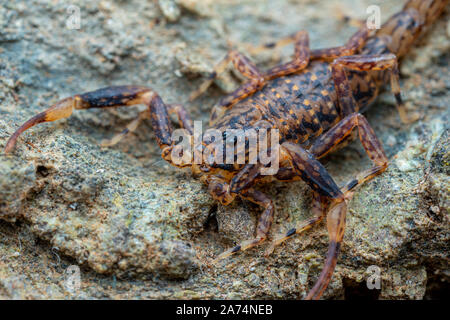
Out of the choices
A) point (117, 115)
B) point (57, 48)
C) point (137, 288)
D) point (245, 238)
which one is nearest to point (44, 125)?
point (117, 115)

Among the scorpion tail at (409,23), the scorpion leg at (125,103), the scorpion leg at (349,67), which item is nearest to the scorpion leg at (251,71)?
the scorpion leg at (349,67)

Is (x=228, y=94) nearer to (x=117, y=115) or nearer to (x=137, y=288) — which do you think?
(x=117, y=115)

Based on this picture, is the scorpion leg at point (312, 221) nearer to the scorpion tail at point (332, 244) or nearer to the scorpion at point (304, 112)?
the scorpion at point (304, 112)

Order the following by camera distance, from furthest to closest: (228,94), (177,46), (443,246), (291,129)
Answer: (177,46)
(228,94)
(291,129)
(443,246)

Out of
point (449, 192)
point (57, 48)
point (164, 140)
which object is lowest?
point (449, 192)

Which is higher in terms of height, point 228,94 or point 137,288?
point 228,94

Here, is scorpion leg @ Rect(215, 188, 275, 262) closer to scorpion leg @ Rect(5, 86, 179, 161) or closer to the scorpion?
the scorpion

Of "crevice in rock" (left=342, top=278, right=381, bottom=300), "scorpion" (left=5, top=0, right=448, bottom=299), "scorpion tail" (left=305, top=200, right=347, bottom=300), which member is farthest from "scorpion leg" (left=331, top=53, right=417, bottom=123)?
"crevice in rock" (left=342, top=278, right=381, bottom=300)
